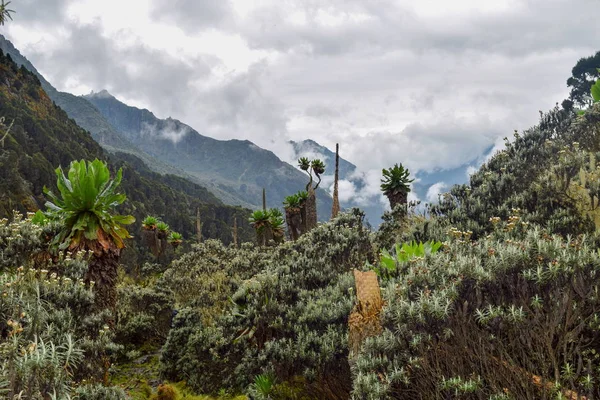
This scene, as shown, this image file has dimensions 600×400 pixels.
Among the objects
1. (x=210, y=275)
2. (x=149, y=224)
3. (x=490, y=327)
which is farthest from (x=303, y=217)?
(x=490, y=327)

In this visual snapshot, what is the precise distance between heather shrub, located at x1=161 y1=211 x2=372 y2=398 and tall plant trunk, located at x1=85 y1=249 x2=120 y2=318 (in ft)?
5.88

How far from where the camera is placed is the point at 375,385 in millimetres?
4121

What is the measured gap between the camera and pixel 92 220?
10102 mm

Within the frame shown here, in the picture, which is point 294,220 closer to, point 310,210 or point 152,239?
point 310,210

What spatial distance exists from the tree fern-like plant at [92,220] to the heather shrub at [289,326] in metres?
2.14

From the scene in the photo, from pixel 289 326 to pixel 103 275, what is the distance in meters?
5.31

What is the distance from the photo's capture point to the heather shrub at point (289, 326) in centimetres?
671

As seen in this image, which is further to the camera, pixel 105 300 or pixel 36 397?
pixel 105 300

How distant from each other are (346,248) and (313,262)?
83cm

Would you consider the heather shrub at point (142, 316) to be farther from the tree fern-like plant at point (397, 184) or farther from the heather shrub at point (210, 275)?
the tree fern-like plant at point (397, 184)

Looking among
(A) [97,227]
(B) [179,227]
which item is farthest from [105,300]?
(B) [179,227]

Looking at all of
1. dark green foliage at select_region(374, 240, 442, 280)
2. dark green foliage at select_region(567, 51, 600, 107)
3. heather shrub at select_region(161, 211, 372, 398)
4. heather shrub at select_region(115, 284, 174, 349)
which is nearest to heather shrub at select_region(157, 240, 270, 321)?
heather shrub at select_region(115, 284, 174, 349)

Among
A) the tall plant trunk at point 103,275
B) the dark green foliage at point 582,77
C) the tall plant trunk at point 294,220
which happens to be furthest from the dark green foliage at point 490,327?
the dark green foliage at point 582,77

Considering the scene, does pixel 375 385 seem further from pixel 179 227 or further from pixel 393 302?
pixel 179 227
